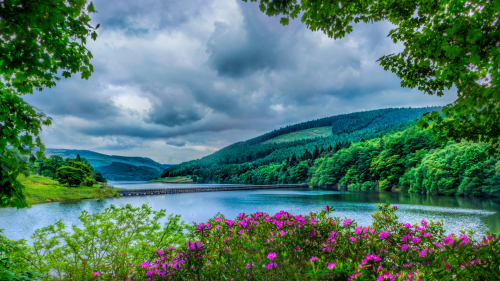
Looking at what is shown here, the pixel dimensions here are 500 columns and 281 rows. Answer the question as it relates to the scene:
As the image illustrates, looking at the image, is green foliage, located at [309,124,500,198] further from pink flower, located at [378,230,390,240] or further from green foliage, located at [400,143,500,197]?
pink flower, located at [378,230,390,240]

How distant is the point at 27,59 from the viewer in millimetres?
2158

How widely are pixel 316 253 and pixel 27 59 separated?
12.2 ft

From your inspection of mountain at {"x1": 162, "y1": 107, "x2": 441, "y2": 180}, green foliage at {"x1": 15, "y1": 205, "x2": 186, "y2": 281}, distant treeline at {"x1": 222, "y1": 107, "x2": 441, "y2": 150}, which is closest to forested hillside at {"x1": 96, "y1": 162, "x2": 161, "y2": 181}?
mountain at {"x1": 162, "y1": 107, "x2": 441, "y2": 180}

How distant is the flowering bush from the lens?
1.84 metres

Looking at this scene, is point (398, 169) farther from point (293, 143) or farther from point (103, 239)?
point (293, 143)

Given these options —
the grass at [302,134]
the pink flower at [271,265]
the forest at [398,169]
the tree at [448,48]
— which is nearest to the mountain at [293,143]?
the grass at [302,134]

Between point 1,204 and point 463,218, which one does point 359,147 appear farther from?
point 1,204

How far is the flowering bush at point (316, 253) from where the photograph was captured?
6.03 ft

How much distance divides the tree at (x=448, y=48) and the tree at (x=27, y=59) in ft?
7.56

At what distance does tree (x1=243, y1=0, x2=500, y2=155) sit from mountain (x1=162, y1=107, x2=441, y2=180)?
72.6 meters

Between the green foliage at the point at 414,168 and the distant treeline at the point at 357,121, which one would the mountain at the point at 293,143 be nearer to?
the distant treeline at the point at 357,121

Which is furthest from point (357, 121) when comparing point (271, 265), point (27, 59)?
point (27, 59)

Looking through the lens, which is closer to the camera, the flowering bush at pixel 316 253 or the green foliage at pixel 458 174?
the flowering bush at pixel 316 253

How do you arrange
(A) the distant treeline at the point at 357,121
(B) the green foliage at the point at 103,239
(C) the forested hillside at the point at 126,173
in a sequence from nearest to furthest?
(B) the green foliage at the point at 103,239
(A) the distant treeline at the point at 357,121
(C) the forested hillside at the point at 126,173
